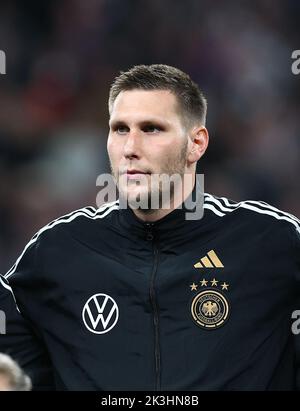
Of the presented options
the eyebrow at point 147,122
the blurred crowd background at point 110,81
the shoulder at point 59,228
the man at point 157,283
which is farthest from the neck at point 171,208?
the blurred crowd background at point 110,81

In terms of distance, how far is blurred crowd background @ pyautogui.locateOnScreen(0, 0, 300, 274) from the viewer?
15.5ft

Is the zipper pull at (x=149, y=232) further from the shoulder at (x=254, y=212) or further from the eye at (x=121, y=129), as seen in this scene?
the eye at (x=121, y=129)

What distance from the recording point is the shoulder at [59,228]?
256 cm

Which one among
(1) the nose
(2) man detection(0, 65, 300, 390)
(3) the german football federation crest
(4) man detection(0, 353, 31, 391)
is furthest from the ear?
(4) man detection(0, 353, 31, 391)

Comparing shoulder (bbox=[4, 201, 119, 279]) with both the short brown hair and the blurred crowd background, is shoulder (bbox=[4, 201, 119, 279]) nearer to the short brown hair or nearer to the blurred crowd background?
the short brown hair

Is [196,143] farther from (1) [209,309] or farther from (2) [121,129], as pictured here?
(1) [209,309]

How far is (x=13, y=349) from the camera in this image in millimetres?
2484

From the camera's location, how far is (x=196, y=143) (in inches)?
104

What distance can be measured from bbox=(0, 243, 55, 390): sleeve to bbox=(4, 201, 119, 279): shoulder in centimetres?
6

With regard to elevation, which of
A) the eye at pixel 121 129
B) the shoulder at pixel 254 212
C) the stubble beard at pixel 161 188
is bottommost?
the shoulder at pixel 254 212

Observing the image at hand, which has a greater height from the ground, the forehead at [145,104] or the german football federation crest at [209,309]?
the forehead at [145,104]

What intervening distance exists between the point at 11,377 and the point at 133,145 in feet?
2.57
